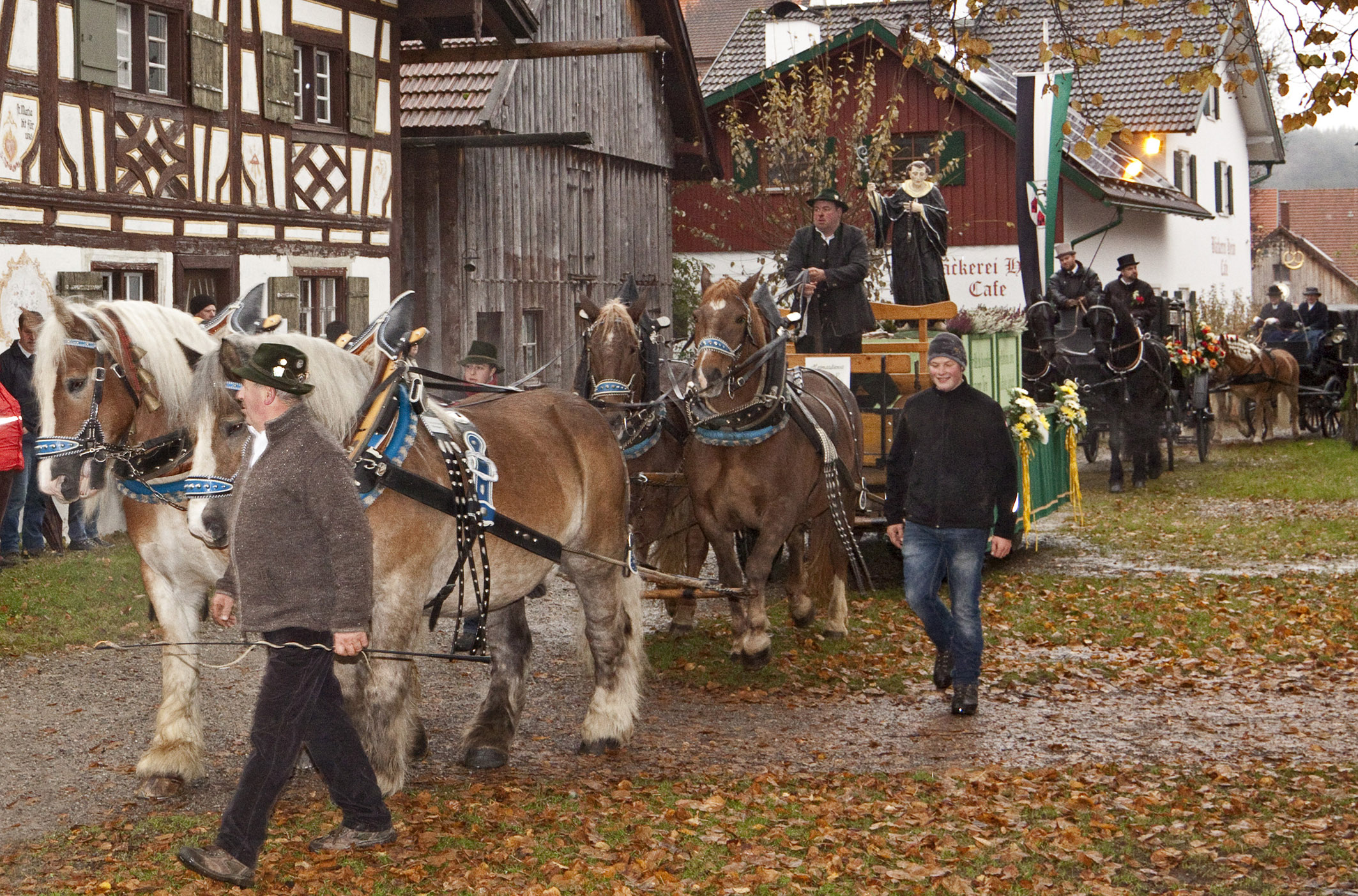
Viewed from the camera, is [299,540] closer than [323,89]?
Yes

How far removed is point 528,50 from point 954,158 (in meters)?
14.3

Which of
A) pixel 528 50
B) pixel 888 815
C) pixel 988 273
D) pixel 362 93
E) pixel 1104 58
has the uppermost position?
pixel 1104 58

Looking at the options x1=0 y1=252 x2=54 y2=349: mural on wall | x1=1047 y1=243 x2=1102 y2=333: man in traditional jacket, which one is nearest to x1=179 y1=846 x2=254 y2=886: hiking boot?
x1=0 y1=252 x2=54 y2=349: mural on wall

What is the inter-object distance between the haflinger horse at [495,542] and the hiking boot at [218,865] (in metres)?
0.94

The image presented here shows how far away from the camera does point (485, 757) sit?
22.9ft

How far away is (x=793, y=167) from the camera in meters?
28.6

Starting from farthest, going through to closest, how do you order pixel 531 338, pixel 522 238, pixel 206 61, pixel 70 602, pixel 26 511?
1. pixel 531 338
2. pixel 522 238
3. pixel 206 61
4. pixel 26 511
5. pixel 70 602

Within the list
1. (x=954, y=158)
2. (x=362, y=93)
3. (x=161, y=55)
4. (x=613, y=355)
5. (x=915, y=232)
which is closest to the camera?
(x=613, y=355)

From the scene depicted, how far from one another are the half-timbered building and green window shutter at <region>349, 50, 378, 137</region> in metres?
0.02

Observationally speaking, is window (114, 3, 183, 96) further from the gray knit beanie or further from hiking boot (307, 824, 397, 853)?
hiking boot (307, 824, 397, 853)

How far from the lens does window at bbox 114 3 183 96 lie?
15312mm

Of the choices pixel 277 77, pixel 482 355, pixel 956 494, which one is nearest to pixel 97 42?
pixel 277 77

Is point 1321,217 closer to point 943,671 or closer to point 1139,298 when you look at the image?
point 1139,298

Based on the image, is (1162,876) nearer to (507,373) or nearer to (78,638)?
(78,638)
